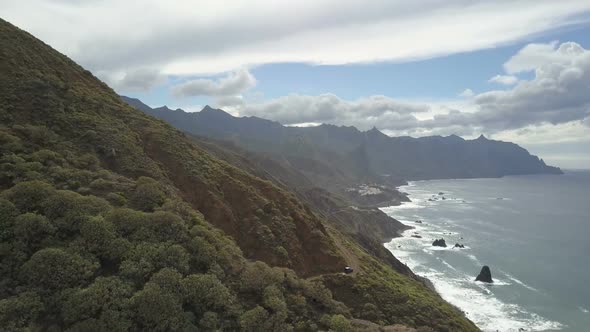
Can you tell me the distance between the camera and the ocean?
2709 inches

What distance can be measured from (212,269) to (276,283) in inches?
159

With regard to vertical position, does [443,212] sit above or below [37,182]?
below

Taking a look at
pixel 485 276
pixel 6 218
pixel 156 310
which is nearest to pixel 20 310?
pixel 156 310

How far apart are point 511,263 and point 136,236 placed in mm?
102833

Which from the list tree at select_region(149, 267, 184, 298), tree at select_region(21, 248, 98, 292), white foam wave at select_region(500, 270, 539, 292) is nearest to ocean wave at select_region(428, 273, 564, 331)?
white foam wave at select_region(500, 270, 539, 292)

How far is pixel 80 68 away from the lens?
4100 centimetres

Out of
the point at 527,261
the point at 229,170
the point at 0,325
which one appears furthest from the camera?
the point at 527,261

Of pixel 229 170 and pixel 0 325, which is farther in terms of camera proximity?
pixel 229 170

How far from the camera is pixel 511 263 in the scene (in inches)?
3844

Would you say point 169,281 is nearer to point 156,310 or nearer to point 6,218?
point 156,310

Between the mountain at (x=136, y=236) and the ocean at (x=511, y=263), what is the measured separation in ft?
149

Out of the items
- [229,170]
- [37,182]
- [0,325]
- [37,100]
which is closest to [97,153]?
[37,100]

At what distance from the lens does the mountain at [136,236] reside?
52.6 feet

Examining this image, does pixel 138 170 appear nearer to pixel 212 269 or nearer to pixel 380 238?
pixel 212 269
